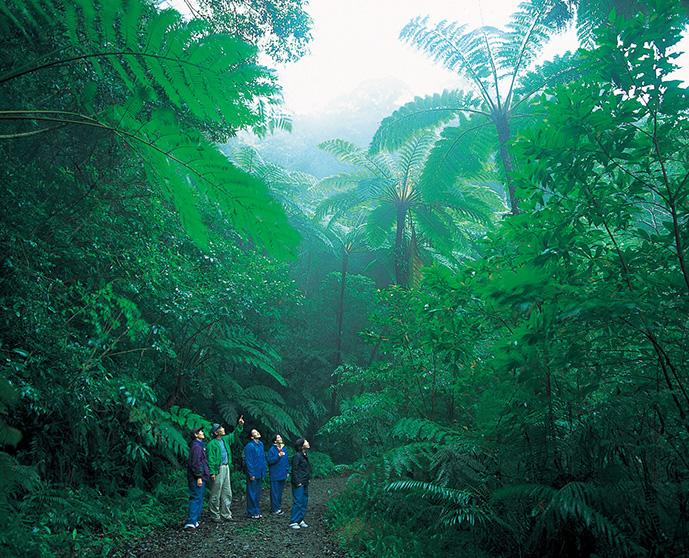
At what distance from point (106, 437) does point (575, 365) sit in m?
5.96

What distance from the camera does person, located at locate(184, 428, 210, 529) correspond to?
17.8ft

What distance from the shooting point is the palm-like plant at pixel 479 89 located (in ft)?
23.3


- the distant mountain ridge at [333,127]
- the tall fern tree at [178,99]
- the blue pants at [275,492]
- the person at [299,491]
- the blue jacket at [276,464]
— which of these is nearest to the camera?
the tall fern tree at [178,99]

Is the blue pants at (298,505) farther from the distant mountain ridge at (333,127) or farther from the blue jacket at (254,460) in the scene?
the distant mountain ridge at (333,127)

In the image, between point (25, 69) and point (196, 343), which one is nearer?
point (25, 69)

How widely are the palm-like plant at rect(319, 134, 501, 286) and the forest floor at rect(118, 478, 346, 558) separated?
580 cm

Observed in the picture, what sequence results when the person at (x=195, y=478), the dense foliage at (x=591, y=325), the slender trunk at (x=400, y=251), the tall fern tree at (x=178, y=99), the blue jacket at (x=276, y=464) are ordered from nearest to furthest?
the tall fern tree at (x=178, y=99), the dense foliage at (x=591, y=325), the person at (x=195, y=478), the blue jacket at (x=276, y=464), the slender trunk at (x=400, y=251)

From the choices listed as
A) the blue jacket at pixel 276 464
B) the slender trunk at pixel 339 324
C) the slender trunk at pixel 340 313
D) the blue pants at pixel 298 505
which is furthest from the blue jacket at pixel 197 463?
the slender trunk at pixel 340 313

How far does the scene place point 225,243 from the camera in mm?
7965

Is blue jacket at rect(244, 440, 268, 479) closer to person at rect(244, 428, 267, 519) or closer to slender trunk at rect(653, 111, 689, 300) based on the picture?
person at rect(244, 428, 267, 519)

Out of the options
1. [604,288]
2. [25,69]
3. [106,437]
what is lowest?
[106,437]

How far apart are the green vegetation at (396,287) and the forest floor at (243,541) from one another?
304 mm

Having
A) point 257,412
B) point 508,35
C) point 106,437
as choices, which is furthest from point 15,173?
point 508,35

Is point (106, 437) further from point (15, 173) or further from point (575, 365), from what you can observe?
point (575, 365)
